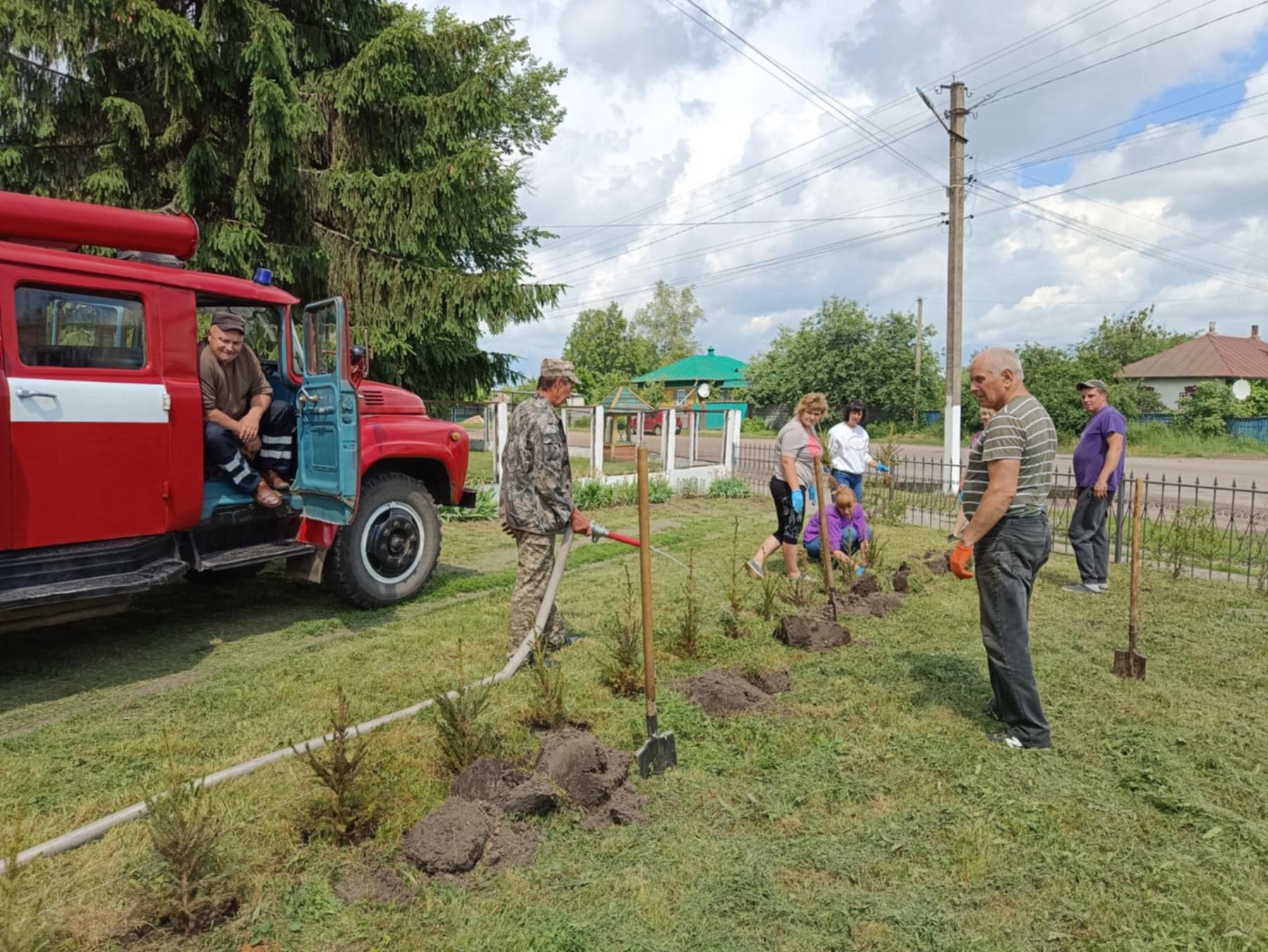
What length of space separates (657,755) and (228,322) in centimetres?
410

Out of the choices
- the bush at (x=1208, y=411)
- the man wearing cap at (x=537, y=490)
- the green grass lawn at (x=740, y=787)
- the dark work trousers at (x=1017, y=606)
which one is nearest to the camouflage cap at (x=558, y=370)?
the man wearing cap at (x=537, y=490)

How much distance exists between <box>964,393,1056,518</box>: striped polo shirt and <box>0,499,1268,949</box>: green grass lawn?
1227mm

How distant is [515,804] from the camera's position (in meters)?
3.09

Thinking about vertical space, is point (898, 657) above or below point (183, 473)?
below

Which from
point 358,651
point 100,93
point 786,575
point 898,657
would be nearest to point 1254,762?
point 898,657

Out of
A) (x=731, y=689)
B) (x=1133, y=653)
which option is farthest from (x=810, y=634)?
(x=1133, y=653)

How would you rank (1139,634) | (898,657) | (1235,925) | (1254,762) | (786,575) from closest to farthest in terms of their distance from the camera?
(1235,925) → (1254,762) → (898,657) → (1139,634) → (786,575)

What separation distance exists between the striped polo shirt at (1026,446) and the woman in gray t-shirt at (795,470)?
9.43 feet

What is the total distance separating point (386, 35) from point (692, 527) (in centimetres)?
844

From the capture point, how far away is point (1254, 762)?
3676mm

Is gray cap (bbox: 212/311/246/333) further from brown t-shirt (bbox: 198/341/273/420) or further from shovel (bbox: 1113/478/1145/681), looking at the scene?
shovel (bbox: 1113/478/1145/681)

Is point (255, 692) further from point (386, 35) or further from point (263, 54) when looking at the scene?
point (386, 35)

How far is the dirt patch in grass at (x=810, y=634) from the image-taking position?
534 cm

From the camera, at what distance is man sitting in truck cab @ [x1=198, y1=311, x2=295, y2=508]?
531cm
